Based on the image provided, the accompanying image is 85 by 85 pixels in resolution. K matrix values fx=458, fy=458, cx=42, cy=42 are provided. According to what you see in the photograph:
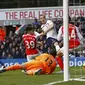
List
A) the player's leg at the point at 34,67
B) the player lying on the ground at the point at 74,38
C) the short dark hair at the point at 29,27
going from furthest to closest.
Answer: the short dark hair at the point at 29,27 → the player lying on the ground at the point at 74,38 → the player's leg at the point at 34,67

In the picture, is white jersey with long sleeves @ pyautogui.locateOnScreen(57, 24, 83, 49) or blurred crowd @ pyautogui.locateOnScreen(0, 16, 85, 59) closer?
white jersey with long sleeves @ pyautogui.locateOnScreen(57, 24, 83, 49)

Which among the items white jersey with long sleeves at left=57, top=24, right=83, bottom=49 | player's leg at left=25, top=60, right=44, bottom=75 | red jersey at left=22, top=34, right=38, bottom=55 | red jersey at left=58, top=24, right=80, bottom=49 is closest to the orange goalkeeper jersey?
player's leg at left=25, top=60, right=44, bottom=75

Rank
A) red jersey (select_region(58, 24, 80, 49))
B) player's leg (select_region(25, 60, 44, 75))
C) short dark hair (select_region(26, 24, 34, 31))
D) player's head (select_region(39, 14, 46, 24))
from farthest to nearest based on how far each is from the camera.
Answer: short dark hair (select_region(26, 24, 34, 31)), player's head (select_region(39, 14, 46, 24)), red jersey (select_region(58, 24, 80, 49)), player's leg (select_region(25, 60, 44, 75))

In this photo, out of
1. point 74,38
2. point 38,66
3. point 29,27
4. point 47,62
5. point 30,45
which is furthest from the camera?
point 29,27

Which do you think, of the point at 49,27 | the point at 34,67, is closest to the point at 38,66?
the point at 34,67

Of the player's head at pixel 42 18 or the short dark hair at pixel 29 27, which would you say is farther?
the short dark hair at pixel 29 27

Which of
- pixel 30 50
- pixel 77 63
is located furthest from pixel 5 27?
pixel 30 50

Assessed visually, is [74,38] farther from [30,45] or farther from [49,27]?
[30,45]

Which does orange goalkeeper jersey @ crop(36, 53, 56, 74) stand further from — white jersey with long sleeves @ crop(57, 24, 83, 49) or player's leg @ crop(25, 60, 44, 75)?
white jersey with long sleeves @ crop(57, 24, 83, 49)

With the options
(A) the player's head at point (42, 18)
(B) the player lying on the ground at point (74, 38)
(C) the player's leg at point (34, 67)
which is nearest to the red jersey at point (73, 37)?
(B) the player lying on the ground at point (74, 38)

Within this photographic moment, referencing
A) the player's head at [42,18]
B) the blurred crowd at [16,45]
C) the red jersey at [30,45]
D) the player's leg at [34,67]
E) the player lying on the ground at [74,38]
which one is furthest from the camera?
the blurred crowd at [16,45]

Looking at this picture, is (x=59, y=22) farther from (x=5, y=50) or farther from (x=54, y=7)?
(x=5, y=50)

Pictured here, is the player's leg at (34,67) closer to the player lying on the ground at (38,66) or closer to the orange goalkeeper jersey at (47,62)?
the player lying on the ground at (38,66)

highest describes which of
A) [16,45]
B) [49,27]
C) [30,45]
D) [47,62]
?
[49,27]
